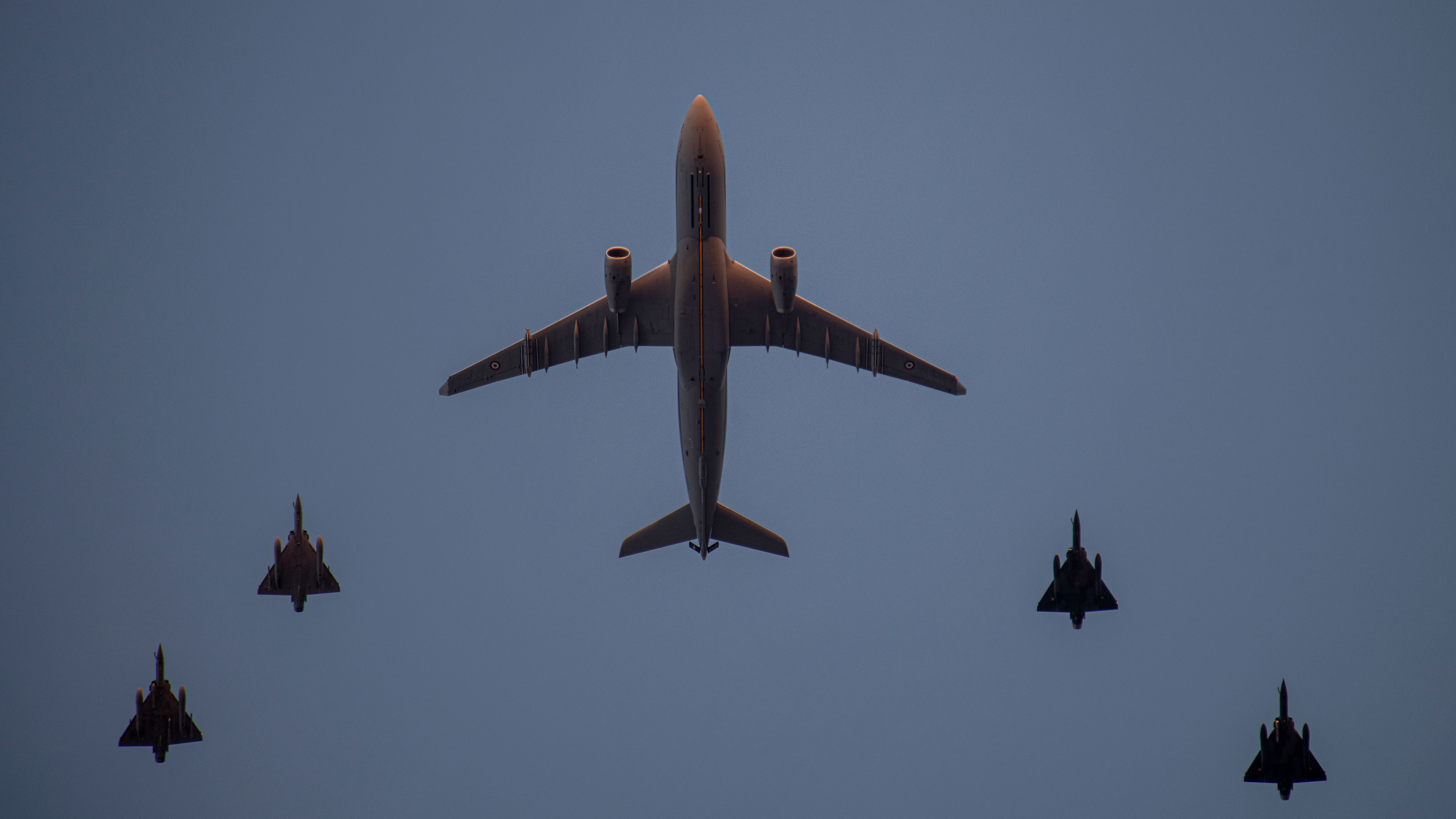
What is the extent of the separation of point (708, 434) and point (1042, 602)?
38.4ft

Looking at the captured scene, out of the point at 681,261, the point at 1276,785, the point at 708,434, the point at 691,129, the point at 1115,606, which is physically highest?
the point at 691,129

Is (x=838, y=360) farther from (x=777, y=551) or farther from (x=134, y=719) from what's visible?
(x=134, y=719)

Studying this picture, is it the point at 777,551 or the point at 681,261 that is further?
the point at 777,551

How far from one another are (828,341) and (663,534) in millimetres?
8512

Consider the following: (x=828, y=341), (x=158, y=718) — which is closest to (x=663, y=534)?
(x=828, y=341)

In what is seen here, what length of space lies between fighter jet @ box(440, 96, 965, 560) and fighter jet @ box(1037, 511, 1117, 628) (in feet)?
20.6

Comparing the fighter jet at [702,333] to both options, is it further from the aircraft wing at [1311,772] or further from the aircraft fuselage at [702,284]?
the aircraft wing at [1311,772]

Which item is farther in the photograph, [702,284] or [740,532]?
[740,532]

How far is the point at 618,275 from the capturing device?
2287 inches

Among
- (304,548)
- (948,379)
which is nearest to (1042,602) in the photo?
(948,379)

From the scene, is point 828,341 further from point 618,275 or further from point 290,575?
point 290,575

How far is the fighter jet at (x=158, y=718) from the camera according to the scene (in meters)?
60.7

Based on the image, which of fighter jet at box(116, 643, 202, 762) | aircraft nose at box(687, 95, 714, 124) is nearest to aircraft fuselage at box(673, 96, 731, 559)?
aircraft nose at box(687, 95, 714, 124)

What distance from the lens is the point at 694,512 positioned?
202 feet
